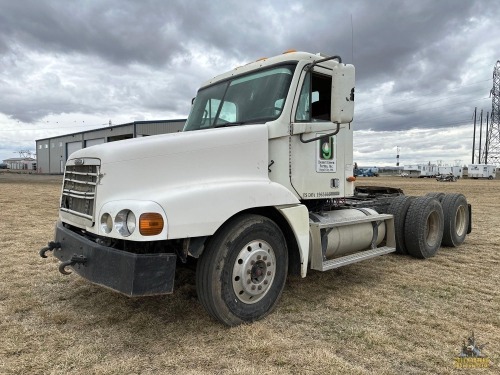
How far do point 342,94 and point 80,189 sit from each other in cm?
269

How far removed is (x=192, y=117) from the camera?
202 inches

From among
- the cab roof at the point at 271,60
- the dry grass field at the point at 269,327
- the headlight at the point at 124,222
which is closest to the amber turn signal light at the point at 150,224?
the headlight at the point at 124,222

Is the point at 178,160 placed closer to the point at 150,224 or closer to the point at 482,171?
the point at 150,224

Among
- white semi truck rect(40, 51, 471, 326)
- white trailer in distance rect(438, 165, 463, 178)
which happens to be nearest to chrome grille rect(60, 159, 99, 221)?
white semi truck rect(40, 51, 471, 326)

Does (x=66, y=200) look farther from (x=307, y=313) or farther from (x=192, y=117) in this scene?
(x=307, y=313)

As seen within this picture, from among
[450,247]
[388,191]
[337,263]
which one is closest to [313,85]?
[337,263]

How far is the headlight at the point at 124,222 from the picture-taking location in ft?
10.2

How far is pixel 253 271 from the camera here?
12.2ft

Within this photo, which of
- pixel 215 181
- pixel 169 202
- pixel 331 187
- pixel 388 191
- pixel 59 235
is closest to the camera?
pixel 169 202

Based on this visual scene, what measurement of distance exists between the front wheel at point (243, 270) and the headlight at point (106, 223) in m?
0.83

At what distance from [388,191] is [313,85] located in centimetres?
438

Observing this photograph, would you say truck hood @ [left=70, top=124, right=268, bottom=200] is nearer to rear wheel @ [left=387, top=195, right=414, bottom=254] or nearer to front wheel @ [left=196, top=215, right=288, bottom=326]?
front wheel @ [left=196, top=215, right=288, bottom=326]

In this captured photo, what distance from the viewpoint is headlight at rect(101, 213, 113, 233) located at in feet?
10.5

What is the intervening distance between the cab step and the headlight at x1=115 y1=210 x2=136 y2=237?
7.03 ft
